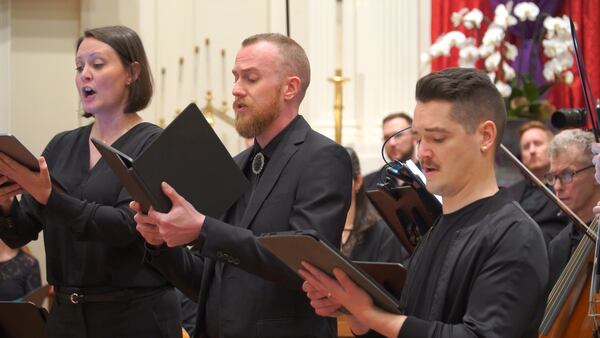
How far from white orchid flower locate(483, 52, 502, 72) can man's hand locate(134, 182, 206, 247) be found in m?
3.88

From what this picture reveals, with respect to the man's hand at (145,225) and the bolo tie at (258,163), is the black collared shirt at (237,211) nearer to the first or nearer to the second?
the bolo tie at (258,163)

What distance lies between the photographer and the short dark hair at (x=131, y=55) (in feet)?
11.4

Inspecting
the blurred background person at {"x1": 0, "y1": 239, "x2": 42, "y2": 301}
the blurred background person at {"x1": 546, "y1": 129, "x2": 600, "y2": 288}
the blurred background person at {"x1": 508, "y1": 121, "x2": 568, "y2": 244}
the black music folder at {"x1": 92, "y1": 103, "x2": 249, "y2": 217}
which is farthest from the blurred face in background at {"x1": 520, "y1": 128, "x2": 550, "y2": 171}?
the black music folder at {"x1": 92, "y1": 103, "x2": 249, "y2": 217}

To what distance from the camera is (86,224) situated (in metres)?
3.12

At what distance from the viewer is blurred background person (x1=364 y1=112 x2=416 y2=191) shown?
618cm

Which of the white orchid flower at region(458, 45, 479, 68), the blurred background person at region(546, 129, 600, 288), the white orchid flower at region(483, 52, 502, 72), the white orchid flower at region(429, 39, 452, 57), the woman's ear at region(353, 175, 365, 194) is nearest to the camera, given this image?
the blurred background person at region(546, 129, 600, 288)

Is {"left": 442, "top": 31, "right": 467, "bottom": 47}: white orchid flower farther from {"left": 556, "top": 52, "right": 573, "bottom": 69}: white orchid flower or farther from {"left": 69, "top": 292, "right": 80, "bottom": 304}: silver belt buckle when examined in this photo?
{"left": 69, "top": 292, "right": 80, "bottom": 304}: silver belt buckle

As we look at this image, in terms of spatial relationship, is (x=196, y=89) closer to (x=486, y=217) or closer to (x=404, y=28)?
(x=404, y=28)

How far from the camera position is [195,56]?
→ 24.0 ft

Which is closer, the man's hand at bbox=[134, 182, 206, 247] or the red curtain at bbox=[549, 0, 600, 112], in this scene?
the man's hand at bbox=[134, 182, 206, 247]

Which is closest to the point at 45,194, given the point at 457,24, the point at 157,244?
the point at 157,244

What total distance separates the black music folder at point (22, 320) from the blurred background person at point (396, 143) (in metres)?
2.89

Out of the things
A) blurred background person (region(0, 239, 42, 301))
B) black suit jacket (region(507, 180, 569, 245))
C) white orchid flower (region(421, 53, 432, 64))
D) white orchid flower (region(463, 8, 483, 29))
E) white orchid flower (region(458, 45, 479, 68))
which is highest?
white orchid flower (region(463, 8, 483, 29))

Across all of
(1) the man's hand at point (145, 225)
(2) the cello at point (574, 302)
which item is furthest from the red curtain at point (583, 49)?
(1) the man's hand at point (145, 225)
